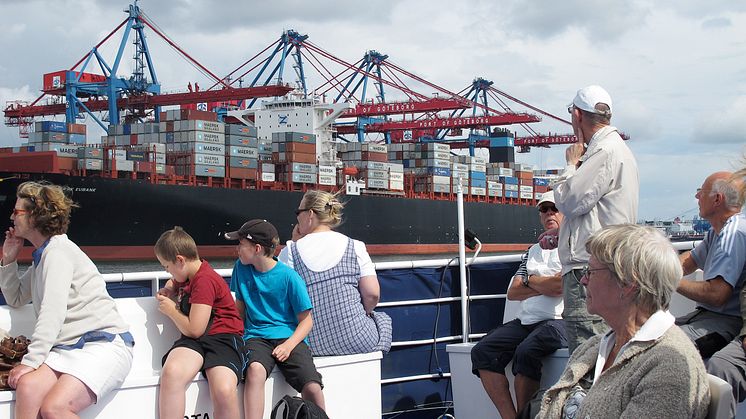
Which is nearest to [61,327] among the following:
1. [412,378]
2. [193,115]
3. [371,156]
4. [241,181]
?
[412,378]

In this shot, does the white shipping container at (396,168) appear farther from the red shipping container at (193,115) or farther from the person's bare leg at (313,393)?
the person's bare leg at (313,393)

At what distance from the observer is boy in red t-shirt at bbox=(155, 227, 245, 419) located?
255cm

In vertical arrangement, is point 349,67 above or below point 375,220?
above

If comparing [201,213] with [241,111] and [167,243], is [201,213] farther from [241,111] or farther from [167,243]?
[167,243]

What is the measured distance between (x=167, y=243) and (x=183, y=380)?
458mm

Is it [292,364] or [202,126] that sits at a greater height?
[202,126]

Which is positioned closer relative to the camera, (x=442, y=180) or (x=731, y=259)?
(x=731, y=259)

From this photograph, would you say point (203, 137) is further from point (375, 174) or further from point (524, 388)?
point (524, 388)

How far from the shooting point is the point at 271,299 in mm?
2834

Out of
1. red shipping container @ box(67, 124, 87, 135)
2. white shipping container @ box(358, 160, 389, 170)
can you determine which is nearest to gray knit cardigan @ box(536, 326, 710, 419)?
red shipping container @ box(67, 124, 87, 135)

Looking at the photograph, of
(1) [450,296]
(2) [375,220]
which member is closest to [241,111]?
(2) [375,220]

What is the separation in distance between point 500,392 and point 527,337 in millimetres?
233

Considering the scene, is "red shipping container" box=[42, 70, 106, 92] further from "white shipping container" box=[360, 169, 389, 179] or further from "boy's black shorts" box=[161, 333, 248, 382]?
"boy's black shorts" box=[161, 333, 248, 382]

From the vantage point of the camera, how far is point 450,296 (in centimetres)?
385
